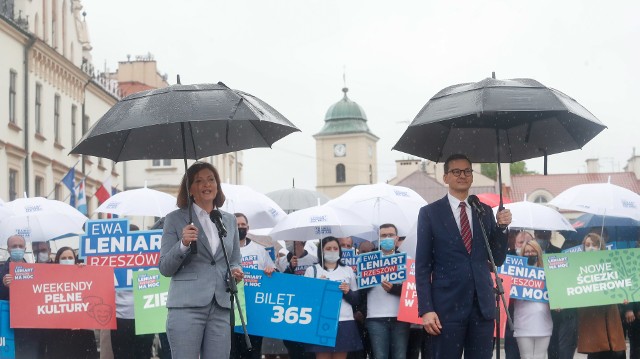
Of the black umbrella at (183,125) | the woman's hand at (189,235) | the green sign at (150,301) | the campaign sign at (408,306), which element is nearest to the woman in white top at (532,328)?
the campaign sign at (408,306)

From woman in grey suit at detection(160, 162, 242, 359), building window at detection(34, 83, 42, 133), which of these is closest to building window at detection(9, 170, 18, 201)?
building window at detection(34, 83, 42, 133)

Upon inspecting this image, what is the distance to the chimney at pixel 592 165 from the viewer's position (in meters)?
83.0

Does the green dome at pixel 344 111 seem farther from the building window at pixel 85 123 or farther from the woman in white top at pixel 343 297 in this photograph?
the woman in white top at pixel 343 297

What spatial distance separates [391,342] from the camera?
38.3 ft

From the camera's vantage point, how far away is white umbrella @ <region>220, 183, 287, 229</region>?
13508 millimetres

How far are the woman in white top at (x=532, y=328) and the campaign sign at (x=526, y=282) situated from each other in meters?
0.08

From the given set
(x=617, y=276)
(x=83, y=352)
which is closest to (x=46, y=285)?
(x=83, y=352)

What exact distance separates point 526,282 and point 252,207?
3.63 m

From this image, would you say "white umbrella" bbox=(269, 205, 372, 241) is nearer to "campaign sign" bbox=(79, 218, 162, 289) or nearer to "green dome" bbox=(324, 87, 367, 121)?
"campaign sign" bbox=(79, 218, 162, 289)

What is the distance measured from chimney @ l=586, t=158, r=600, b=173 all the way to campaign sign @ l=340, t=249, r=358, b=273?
73.6m

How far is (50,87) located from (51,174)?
328 centimetres

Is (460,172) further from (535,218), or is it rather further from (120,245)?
(535,218)

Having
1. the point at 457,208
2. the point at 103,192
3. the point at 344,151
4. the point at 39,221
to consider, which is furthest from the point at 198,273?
the point at 344,151

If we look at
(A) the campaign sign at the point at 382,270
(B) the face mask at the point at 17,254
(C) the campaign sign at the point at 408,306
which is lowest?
(C) the campaign sign at the point at 408,306
